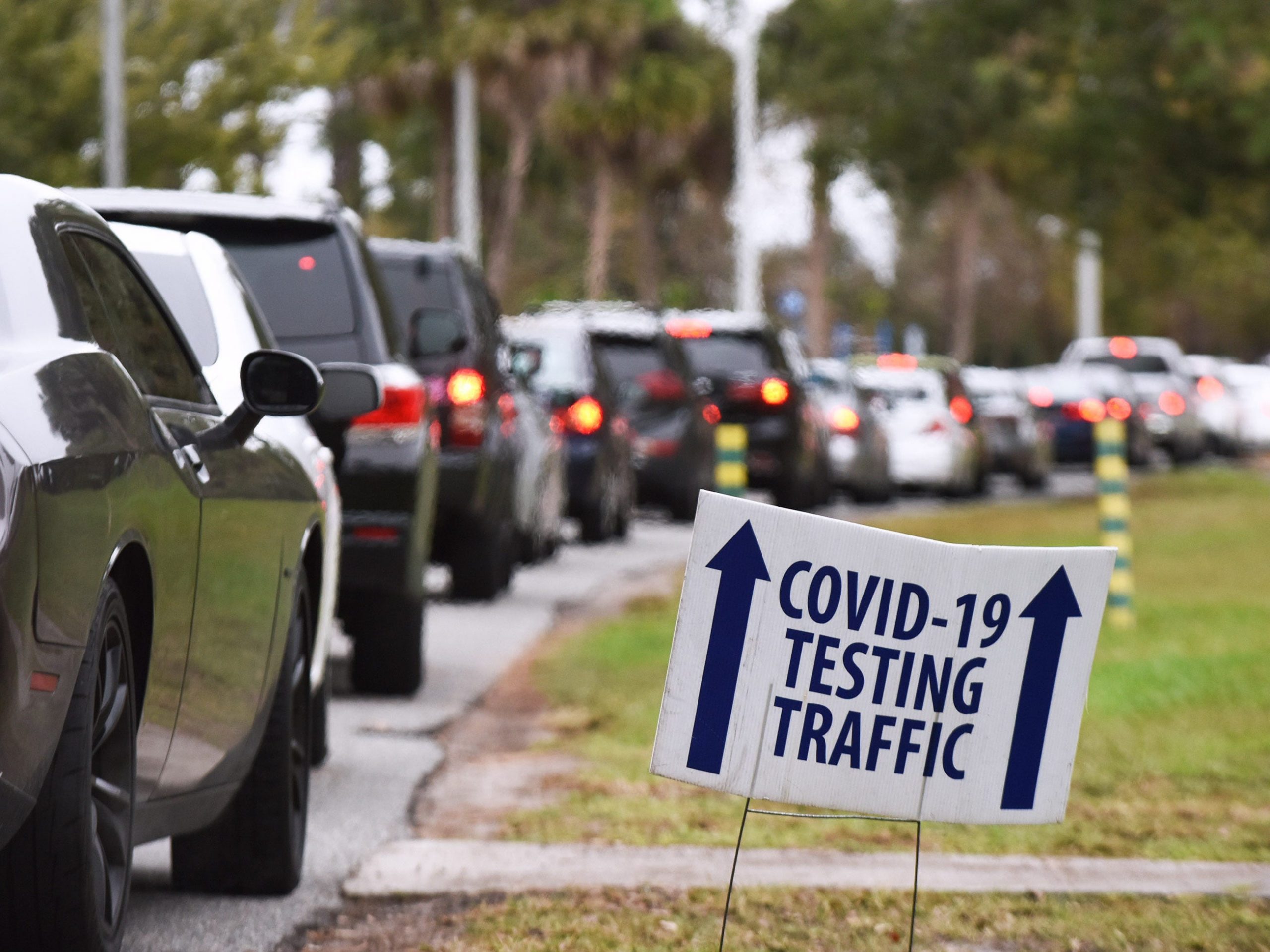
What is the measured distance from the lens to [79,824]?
14.3 feet

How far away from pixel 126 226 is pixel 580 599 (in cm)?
952

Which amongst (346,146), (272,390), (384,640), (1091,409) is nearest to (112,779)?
(272,390)

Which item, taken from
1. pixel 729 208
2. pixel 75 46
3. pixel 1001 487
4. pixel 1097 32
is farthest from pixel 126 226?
pixel 729 208

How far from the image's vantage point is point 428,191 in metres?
65.1

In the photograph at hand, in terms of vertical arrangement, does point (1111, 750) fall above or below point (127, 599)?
below

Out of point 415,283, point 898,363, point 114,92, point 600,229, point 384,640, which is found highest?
point 114,92

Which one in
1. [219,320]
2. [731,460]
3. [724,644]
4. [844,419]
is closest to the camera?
[724,644]

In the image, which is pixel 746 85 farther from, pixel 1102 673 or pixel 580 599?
pixel 1102 673

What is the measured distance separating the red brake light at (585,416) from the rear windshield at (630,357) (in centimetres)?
223

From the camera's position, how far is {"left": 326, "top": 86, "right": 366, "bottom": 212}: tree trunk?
48031 millimetres

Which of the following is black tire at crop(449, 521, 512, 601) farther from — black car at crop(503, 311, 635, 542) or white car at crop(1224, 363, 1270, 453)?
white car at crop(1224, 363, 1270, 453)

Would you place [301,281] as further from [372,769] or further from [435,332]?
[435,332]

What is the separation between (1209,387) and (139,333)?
41.1 m

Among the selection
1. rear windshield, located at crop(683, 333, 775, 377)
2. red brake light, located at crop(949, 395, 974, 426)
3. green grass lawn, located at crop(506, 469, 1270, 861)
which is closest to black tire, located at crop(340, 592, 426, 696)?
green grass lawn, located at crop(506, 469, 1270, 861)
